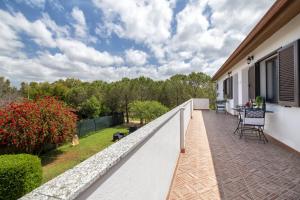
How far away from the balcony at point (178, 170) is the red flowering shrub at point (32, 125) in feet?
22.3

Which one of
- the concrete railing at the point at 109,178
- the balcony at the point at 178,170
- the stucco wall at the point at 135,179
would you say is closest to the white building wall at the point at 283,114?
the balcony at the point at 178,170

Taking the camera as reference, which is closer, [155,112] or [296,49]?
[296,49]

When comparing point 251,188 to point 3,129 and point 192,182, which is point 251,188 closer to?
point 192,182

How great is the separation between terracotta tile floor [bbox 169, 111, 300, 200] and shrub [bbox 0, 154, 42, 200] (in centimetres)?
408

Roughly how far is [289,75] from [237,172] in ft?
8.74

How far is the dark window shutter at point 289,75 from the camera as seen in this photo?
404 cm

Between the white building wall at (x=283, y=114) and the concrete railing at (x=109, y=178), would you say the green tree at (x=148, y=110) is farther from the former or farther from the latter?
the concrete railing at (x=109, y=178)

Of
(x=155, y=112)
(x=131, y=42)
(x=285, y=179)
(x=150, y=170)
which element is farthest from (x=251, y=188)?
(x=131, y=42)

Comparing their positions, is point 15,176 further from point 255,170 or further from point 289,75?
point 289,75

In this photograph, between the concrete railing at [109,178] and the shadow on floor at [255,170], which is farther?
the shadow on floor at [255,170]

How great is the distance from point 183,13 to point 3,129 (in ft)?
34.6

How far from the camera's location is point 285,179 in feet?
10.2

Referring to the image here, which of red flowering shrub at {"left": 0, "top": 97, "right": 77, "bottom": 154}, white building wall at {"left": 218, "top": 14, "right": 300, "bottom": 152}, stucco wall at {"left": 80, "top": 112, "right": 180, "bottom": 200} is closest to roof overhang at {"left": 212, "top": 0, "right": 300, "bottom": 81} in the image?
white building wall at {"left": 218, "top": 14, "right": 300, "bottom": 152}

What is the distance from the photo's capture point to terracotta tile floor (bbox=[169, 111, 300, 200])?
2766 mm
